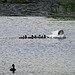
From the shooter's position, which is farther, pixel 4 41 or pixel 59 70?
pixel 4 41

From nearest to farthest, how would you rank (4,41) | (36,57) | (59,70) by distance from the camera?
(59,70) → (36,57) → (4,41)

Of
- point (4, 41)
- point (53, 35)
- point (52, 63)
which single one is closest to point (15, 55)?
point (52, 63)

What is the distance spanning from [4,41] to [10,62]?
2386 centimetres

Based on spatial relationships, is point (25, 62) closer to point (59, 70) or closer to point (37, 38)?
point (59, 70)

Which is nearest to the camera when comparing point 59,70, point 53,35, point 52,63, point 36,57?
point 59,70

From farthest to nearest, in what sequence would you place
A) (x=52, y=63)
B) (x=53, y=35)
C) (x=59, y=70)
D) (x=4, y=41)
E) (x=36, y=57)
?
1. (x=53, y=35)
2. (x=4, y=41)
3. (x=36, y=57)
4. (x=52, y=63)
5. (x=59, y=70)

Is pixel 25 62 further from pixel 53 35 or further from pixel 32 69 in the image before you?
pixel 53 35

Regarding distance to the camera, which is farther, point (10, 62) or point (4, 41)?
point (4, 41)

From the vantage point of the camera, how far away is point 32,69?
5816 cm

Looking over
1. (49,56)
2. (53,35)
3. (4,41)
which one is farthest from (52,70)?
(53,35)

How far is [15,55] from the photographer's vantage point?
224ft

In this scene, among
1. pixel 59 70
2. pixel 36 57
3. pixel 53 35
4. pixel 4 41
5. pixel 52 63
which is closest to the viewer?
pixel 59 70

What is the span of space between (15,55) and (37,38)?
2301 centimetres

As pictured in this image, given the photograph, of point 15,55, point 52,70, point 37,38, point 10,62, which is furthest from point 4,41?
point 52,70
